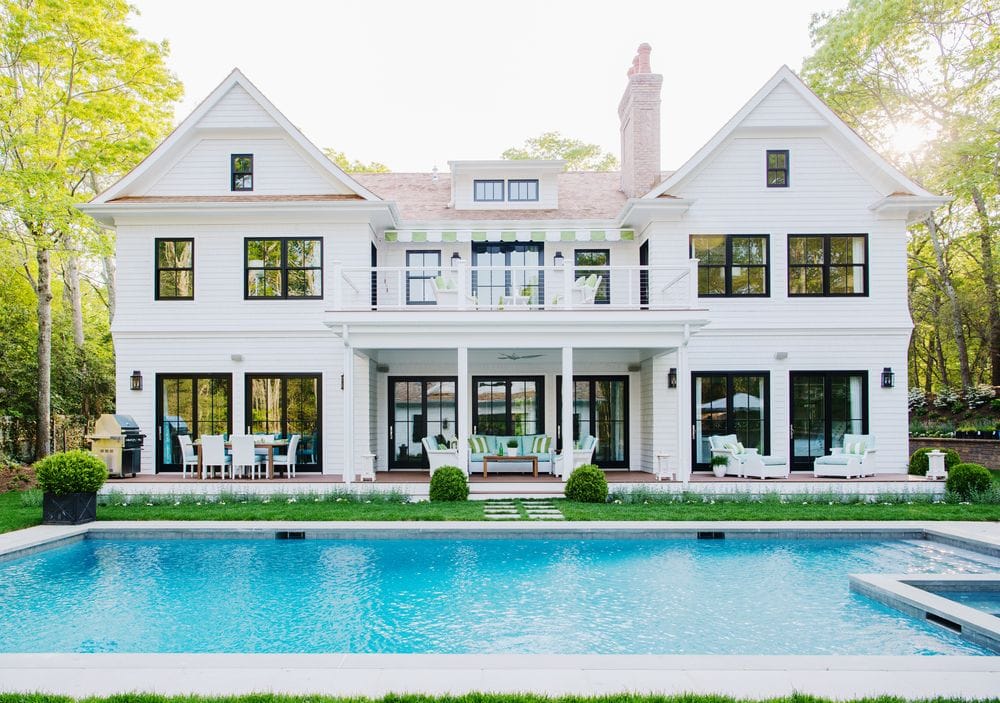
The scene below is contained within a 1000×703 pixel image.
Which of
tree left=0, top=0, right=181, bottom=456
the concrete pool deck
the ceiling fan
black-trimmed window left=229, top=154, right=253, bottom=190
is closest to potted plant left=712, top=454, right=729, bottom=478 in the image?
the ceiling fan

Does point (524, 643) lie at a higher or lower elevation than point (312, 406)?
lower

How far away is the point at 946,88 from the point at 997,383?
10645 millimetres

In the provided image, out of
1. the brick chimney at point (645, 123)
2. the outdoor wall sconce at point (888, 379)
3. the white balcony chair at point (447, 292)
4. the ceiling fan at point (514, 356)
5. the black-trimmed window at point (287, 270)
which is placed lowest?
→ the outdoor wall sconce at point (888, 379)

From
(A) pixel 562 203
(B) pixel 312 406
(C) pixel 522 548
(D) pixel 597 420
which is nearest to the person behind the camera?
(C) pixel 522 548

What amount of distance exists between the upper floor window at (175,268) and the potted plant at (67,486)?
6.63m

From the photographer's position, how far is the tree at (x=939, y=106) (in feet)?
79.1

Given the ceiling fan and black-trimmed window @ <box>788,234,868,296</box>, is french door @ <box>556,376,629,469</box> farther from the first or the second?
black-trimmed window @ <box>788,234,868,296</box>

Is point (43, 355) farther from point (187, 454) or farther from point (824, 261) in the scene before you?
point (824, 261)

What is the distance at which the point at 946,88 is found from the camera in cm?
2658

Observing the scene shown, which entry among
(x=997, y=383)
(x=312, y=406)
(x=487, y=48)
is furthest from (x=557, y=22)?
(x=997, y=383)

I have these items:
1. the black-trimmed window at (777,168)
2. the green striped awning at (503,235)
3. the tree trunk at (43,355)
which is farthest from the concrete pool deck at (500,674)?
the tree trunk at (43,355)

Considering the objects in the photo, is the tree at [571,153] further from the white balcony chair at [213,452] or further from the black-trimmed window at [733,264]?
the white balcony chair at [213,452]

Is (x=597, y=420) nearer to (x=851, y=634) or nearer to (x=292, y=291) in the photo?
(x=292, y=291)

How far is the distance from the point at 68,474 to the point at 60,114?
16.2 m
